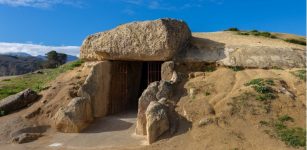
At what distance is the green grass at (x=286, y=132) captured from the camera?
31.5 ft

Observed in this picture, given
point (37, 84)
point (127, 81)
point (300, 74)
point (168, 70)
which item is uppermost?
point (168, 70)

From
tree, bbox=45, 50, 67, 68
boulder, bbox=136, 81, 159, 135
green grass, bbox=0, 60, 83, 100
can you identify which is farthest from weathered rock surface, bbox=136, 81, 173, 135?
tree, bbox=45, 50, 67, 68

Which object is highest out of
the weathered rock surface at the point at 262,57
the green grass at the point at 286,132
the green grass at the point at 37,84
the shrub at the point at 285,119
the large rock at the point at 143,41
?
the large rock at the point at 143,41

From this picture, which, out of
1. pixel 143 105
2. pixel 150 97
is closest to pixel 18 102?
pixel 143 105

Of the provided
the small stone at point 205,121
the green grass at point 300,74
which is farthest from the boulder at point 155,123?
the green grass at point 300,74

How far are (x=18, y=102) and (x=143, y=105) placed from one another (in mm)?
5907

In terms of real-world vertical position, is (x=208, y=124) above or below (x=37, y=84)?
below

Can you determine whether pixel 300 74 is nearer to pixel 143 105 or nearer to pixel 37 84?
pixel 143 105

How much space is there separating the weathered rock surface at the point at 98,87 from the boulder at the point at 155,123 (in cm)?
368

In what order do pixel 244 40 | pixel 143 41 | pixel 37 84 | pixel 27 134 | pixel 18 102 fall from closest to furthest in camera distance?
pixel 27 134, pixel 143 41, pixel 18 102, pixel 244 40, pixel 37 84

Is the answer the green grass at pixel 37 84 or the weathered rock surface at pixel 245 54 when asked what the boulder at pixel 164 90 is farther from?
the green grass at pixel 37 84

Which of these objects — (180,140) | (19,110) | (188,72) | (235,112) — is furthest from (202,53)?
(19,110)

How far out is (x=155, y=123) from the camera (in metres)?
10.9

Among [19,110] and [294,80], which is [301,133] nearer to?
[294,80]
